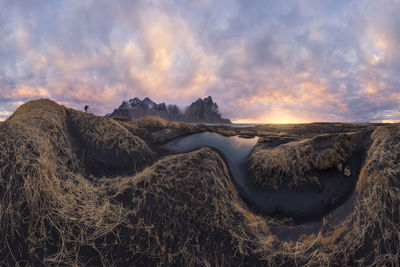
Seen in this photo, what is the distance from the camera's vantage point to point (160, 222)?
292 cm

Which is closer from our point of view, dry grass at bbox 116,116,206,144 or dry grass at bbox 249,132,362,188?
dry grass at bbox 249,132,362,188

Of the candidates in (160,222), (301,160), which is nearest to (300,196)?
(301,160)

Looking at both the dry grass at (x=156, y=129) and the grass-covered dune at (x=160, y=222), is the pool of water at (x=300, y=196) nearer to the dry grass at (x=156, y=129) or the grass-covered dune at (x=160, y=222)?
the grass-covered dune at (x=160, y=222)

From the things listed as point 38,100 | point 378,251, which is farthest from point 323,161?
point 38,100

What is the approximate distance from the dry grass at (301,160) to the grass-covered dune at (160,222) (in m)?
1.28

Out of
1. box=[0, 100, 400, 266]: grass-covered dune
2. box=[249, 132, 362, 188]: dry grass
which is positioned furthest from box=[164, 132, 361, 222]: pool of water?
box=[0, 100, 400, 266]: grass-covered dune

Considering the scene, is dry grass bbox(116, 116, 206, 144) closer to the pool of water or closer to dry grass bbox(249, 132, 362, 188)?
the pool of water

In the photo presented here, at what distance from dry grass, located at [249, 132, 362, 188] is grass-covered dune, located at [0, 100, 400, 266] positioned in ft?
4.20

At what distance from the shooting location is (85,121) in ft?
24.7

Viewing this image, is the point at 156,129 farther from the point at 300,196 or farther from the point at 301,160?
the point at 300,196

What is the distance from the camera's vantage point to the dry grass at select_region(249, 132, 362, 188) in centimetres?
522

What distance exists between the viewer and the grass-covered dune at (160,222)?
7.88ft

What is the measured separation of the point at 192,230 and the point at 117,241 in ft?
4.74

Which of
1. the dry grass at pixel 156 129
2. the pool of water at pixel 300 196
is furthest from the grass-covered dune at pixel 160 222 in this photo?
the dry grass at pixel 156 129
